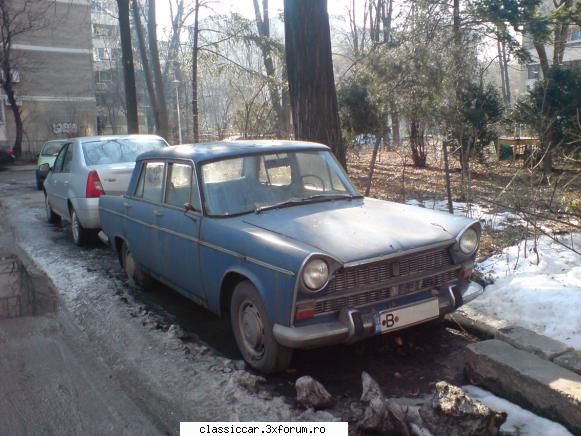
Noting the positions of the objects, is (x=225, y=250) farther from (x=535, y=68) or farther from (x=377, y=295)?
(x=535, y=68)

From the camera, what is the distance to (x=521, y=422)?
3.21 metres

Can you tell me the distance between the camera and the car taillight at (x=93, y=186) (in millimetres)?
7895

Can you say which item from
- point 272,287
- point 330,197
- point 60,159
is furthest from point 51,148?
point 272,287

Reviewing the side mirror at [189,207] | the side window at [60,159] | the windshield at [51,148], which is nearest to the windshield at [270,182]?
the side mirror at [189,207]

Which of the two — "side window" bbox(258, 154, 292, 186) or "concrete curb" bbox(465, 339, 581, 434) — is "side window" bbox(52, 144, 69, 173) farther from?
"concrete curb" bbox(465, 339, 581, 434)

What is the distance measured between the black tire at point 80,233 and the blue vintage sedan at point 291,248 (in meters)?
3.15

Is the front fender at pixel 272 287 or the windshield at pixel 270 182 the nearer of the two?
the front fender at pixel 272 287

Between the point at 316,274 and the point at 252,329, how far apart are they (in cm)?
79

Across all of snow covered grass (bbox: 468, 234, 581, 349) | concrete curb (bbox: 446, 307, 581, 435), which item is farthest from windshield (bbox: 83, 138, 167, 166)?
concrete curb (bbox: 446, 307, 581, 435)

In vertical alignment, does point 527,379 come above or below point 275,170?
below

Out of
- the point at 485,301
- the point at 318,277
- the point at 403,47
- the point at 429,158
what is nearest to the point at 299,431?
the point at 318,277

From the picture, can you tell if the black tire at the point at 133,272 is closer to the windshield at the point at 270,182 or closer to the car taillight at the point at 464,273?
the windshield at the point at 270,182

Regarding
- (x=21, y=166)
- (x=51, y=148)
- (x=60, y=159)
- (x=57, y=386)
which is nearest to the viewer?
(x=57, y=386)

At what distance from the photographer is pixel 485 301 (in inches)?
194
